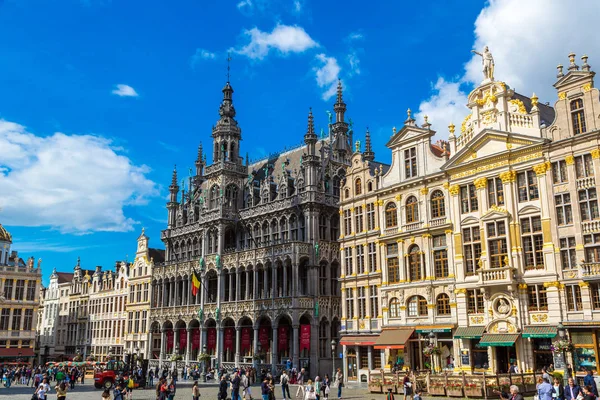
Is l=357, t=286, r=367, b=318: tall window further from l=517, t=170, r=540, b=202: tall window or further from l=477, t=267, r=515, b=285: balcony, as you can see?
l=517, t=170, r=540, b=202: tall window

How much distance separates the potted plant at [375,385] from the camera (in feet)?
121

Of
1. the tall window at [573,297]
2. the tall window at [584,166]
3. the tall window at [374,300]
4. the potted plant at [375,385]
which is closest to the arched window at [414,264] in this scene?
the tall window at [374,300]

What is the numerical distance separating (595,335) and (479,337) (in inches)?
279

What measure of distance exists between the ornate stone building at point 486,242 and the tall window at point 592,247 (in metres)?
0.08

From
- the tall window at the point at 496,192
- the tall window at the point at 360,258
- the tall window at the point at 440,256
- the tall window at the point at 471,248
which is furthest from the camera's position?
the tall window at the point at 360,258

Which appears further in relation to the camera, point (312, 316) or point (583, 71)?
point (312, 316)

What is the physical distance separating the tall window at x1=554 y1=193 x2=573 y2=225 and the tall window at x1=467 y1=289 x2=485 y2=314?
7.10m

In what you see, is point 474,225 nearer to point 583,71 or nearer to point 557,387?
point 583,71

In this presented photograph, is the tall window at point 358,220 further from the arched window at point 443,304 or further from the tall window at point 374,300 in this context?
the arched window at point 443,304

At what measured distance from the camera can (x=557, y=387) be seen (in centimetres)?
2211

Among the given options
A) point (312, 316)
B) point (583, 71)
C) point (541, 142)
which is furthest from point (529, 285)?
point (312, 316)

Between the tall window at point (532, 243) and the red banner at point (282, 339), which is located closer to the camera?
the tall window at point (532, 243)

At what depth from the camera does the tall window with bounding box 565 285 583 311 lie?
3462cm

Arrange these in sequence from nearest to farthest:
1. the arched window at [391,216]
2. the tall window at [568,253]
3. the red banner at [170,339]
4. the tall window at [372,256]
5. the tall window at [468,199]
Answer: the tall window at [568,253]
the tall window at [468,199]
the arched window at [391,216]
the tall window at [372,256]
the red banner at [170,339]
